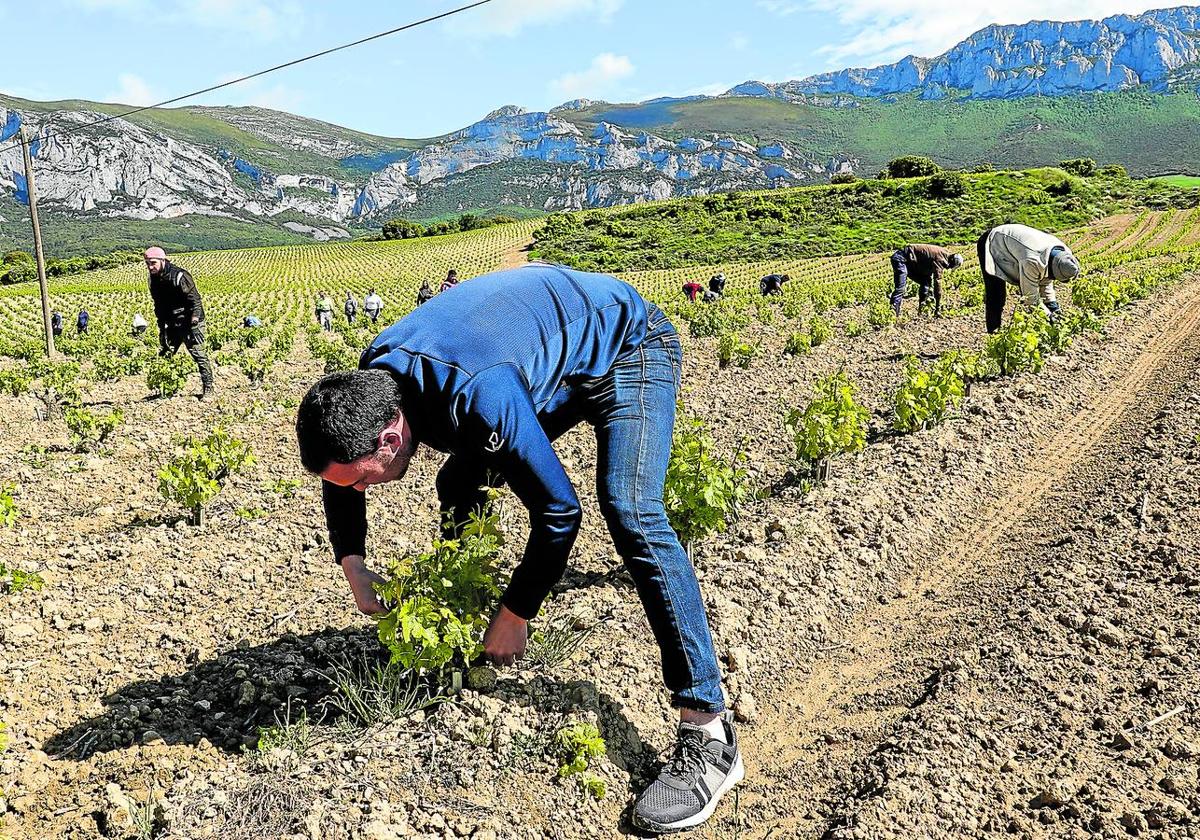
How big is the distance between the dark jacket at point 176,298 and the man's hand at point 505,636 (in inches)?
331

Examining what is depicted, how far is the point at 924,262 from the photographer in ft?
44.6

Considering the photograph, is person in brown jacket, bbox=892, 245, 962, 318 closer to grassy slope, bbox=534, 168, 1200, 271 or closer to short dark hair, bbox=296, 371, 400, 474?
short dark hair, bbox=296, 371, 400, 474

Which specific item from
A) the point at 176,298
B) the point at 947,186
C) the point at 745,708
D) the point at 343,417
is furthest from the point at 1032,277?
the point at 947,186

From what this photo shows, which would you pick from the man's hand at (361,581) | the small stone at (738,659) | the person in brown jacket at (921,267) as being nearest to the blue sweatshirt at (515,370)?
the man's hand at (361,581)

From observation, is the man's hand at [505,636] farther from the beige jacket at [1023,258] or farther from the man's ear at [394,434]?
the beige jacket at [1023,258]

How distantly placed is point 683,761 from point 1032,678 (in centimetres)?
164

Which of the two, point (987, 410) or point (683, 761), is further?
point (987, 410)

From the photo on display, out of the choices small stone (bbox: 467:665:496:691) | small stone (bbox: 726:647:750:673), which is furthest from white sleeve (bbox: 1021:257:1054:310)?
small stone (bbox: 467:665:496:691)

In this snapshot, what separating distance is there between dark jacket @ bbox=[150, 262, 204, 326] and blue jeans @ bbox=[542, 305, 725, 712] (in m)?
8.57

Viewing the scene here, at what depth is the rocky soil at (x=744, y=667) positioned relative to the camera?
2662 millimetres

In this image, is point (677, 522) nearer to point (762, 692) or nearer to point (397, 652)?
point (762, 692)

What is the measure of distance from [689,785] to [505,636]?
2.49ft

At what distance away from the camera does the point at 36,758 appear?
2.90 meters

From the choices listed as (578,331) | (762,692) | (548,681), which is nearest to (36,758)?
(548,681)
